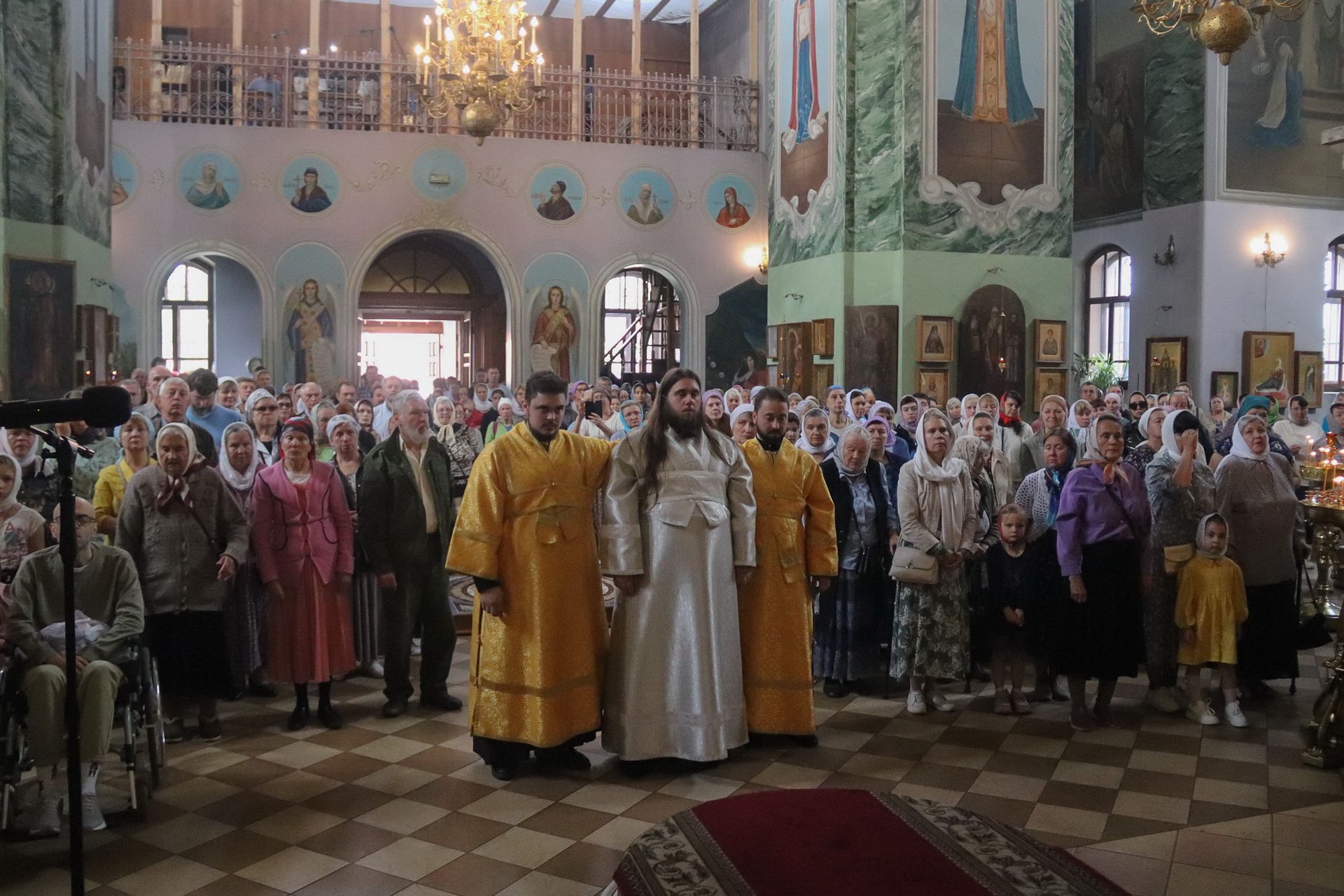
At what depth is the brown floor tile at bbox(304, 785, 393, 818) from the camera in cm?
442

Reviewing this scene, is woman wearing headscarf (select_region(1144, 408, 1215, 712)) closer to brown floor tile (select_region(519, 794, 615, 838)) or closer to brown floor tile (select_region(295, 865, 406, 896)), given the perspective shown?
brown floor tile (select_region(519, 794, 615, 838))

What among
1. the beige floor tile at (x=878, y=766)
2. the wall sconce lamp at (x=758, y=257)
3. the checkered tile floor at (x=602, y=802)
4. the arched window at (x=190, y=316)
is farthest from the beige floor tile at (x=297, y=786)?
the arched window at (x=190, y=316)

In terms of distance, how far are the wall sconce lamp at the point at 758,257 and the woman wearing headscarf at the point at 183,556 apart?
45.2ft

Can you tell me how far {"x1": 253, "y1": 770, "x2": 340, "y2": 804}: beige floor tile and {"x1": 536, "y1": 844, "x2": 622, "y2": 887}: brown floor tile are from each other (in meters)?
1.19

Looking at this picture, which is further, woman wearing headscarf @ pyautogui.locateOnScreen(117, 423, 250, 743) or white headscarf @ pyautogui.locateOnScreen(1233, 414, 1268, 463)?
white headscarf @ pyautogui.locateOnScreen(1233, 414, 1268, 463)

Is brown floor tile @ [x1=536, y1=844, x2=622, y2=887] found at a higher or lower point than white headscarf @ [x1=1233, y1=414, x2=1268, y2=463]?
lower

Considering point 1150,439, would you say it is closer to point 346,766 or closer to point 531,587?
point 531,587

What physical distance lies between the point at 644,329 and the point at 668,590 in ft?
48.2

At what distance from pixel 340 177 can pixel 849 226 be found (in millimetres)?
7348

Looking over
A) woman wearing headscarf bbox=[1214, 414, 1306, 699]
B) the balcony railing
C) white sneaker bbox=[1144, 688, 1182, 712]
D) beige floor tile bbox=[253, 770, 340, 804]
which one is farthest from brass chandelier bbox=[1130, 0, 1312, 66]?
the balcony railing

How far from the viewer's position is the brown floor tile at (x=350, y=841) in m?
4.04

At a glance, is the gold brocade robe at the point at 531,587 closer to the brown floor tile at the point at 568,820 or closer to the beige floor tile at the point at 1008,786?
the brown floor tile at the point at 568,820

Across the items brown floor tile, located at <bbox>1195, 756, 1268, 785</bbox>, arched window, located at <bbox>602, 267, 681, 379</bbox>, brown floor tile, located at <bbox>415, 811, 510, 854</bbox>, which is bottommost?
brown floor tile, located at <bbox>415, 811, 510, 854</bbox>

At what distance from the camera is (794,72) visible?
16312 millimetres
